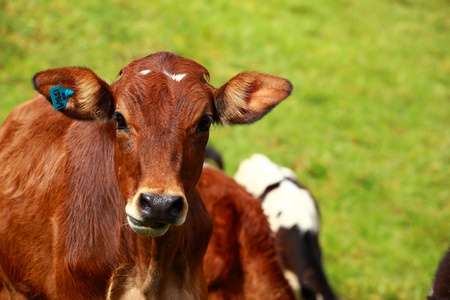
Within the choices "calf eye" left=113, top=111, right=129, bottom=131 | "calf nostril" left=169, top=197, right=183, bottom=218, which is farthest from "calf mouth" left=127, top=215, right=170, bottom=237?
"calf eye" left=113, top=111, right=129, bottom=131

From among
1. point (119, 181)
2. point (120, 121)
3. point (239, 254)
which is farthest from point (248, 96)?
point (239, 254)

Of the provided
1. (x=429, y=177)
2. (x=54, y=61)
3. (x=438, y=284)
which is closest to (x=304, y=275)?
(x=438, y=284)

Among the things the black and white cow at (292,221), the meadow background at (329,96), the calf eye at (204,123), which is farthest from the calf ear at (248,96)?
the meadow background at (329,96)

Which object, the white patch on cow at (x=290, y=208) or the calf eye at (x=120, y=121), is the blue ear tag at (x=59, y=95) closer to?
the calf eye at (x=120, y=121)

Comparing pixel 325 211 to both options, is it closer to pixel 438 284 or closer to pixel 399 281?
pixel 399 281

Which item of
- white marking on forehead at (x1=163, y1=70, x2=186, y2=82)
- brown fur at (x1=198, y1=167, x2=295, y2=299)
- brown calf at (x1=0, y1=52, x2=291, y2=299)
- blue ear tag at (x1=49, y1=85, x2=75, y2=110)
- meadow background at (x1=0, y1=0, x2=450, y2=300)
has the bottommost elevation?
meadow background at (x1=0, y1=0, x2=450, y2=300)

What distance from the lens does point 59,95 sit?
10.1ft

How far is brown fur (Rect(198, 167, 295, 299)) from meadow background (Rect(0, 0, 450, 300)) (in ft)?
8.35

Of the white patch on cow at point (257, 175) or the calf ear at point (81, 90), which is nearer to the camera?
the calf ear at point (81, 90)

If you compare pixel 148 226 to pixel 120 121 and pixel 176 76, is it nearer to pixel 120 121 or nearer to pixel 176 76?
pixel 120 121

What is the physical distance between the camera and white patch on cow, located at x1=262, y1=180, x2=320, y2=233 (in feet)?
20.2

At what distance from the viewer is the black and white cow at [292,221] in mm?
5527

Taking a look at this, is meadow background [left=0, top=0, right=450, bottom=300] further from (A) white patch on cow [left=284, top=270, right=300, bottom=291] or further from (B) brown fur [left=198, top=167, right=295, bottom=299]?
(B) brown fur [left=198, top=167, right=295, bottom=299]

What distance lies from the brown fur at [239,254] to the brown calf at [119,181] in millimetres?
1159
